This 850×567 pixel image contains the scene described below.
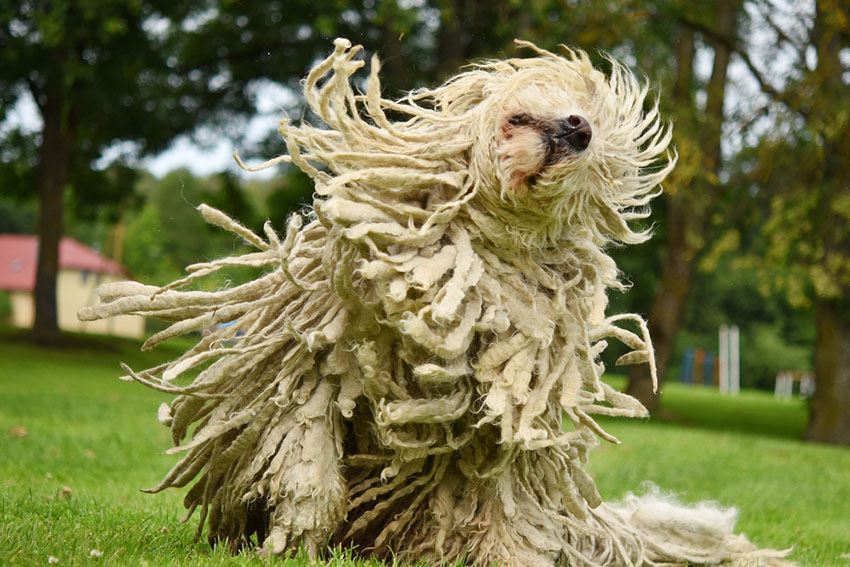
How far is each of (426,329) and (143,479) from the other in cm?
381

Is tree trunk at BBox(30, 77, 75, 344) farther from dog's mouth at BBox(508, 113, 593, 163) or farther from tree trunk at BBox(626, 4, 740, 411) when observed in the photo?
dog's mouth at BBox(508, 113, 593, 163)

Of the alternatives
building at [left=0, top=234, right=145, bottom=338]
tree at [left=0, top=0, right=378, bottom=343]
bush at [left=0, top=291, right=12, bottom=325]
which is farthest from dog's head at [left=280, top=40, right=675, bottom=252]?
building at [left=0, top=234, right=145, bottom=338]

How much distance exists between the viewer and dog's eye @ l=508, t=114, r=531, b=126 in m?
3.20

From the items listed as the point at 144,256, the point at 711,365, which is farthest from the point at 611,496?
the point at 144,256

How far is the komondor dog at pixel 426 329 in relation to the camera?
3203 mm

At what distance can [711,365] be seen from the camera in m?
47.7

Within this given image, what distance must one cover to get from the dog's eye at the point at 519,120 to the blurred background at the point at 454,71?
679 centimetres

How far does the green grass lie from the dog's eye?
57.1 inches

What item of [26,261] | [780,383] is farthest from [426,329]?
[26,261]

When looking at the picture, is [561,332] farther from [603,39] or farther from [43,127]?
[43,127]

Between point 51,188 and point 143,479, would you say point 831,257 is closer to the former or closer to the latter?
point 143,479

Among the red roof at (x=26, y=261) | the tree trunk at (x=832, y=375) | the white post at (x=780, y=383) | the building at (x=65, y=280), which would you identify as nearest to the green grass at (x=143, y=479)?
the tree trunk at (x=832, y=375)

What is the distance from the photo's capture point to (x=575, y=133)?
314 centimetres

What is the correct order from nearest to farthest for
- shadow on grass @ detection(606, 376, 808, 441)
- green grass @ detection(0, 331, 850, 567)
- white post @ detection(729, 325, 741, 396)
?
green grass @ detection(0, 331, 850, 567)
shadow on grass @ detection(606, 376, 808, 441)
white post @ detection(729, 325, 741, 396)
